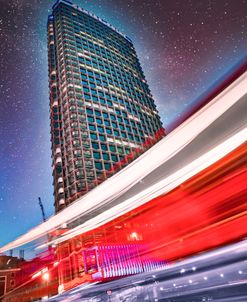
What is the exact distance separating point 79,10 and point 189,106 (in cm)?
Result: 7748

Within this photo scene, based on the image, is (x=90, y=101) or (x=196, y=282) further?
(x=90, y=101)

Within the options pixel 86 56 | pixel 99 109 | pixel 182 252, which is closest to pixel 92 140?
pixel 99 109

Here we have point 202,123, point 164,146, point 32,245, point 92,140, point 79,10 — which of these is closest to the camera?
point 202,123

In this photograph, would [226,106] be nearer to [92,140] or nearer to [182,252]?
[182,252]

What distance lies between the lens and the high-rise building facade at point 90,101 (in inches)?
1585

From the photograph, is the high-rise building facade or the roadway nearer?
the roadway

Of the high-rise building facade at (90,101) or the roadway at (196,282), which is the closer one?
the roadway at (196,282)

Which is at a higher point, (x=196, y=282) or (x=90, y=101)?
(x=90, y=101)

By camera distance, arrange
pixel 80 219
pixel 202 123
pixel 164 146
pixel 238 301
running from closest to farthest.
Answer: pixel 238 301 → pixel 202 123 → pixel 164 146 → pixel 80 219

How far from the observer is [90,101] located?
160 ft

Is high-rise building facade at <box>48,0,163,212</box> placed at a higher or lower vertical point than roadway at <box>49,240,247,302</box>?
higher

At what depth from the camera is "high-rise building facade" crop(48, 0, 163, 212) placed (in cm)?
4025

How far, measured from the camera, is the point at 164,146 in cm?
337

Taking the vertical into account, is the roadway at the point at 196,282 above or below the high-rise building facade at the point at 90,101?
below
